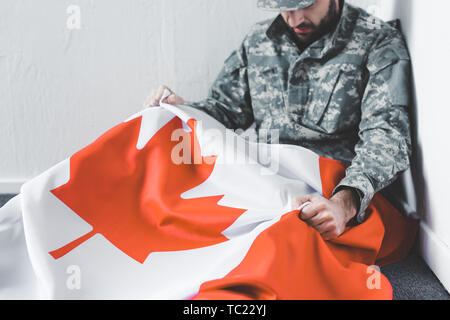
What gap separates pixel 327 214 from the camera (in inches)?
29.9

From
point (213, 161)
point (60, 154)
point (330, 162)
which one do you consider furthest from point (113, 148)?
point (60, 154)

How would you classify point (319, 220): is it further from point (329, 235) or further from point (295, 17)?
point (295, 17)

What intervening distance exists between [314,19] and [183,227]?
0.58 metres

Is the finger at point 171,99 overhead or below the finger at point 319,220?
overhead

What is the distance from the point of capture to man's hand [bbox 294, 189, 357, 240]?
76cm

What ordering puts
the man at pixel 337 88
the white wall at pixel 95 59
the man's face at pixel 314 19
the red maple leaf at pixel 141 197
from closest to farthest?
1. the red maple leaf at pixel 141 197
2. the man at pixel 337 88
3. the man's face at pixel 314 19
4. the white wall at pixel 95 59

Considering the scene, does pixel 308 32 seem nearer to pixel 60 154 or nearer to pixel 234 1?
pixel 234 1

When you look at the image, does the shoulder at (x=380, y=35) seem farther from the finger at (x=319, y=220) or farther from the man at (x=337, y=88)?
the finger at (x=319, y=220)

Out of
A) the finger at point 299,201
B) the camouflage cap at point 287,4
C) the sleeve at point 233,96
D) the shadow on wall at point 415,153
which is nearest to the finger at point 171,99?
the sleeve at point 233,96

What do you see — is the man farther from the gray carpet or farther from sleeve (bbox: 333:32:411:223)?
the gray carpet

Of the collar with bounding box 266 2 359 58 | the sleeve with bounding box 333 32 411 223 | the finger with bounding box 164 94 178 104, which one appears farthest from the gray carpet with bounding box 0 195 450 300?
the finger with bounding box 164 94 178 104

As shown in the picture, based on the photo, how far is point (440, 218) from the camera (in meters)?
0.89

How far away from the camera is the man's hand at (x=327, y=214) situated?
757 mm

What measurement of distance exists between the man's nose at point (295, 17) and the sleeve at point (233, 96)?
0.23m
